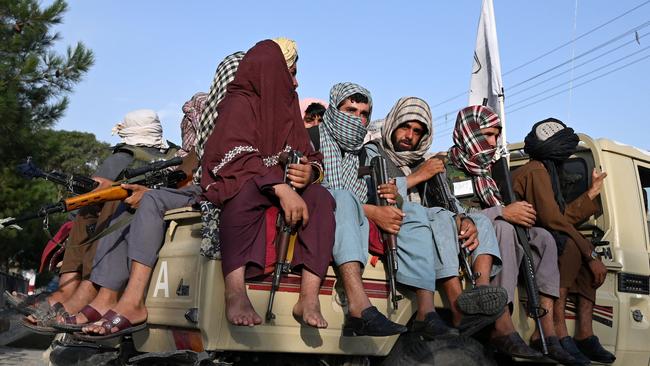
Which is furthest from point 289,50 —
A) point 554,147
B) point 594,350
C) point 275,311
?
point 594,350

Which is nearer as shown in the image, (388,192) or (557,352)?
(388,192)

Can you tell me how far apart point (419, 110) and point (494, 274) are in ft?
4.43

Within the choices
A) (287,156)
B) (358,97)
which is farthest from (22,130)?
(287,156)

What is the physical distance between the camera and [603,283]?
5738 mm

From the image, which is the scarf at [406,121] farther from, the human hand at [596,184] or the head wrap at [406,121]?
the human hand at [596,184]

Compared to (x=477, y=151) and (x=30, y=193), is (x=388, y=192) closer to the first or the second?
(x=477, y=151)

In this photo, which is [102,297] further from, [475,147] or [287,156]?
[475,147]

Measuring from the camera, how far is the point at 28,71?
11.4m

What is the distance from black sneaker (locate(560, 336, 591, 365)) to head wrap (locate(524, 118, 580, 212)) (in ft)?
3.31

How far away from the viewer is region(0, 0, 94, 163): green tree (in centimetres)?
1128

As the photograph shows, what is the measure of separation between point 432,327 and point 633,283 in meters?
2.34

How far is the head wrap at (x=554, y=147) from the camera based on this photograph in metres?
5.88

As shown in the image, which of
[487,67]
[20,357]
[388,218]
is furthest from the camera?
[20,357]

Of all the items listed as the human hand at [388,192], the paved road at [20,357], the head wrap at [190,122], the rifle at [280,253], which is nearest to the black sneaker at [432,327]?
the human hand at [388,192]
